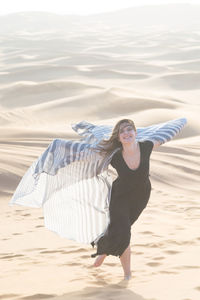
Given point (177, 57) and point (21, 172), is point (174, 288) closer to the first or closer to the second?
point (21, 172)

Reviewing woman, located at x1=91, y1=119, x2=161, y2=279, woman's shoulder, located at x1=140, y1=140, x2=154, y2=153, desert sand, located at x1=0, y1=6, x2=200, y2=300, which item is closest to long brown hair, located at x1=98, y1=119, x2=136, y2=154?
woman, located at x1=91, y1=119, x2=161, y2=279

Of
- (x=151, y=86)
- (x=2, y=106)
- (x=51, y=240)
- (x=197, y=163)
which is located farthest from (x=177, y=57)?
(x=51, y=240)

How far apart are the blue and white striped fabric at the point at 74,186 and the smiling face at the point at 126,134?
0.37ft

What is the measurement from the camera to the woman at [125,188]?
4328mm

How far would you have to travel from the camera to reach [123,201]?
14.5 ft

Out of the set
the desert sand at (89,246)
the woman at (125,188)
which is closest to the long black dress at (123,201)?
the woman at (125,188)

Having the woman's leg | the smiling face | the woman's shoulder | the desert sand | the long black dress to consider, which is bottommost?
the desert sand

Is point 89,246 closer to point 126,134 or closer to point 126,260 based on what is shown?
point 126,260

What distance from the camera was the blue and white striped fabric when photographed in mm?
4406

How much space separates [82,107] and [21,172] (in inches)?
418

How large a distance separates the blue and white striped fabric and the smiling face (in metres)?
0.11

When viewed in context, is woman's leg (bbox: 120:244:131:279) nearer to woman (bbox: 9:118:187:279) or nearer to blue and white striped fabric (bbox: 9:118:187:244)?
woman (bbox: 9:118:187:279)

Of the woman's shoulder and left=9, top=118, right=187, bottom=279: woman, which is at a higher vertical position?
the woman's shoulder

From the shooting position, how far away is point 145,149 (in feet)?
14.7
